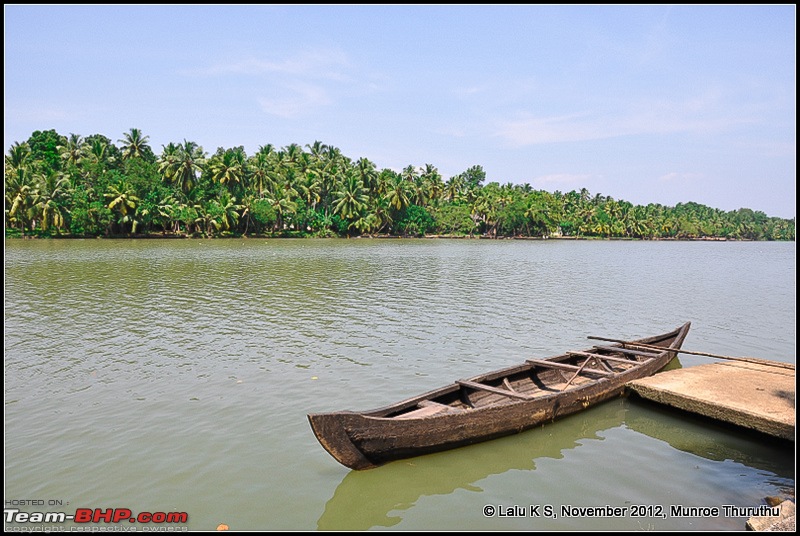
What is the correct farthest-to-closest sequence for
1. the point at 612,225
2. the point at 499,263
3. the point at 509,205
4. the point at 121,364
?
1. the point at 612,225
2. the point at 509,205
3. the point at 499,263
4. the point at 121,364

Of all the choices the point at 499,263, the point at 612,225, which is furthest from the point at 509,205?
the point at 499,263

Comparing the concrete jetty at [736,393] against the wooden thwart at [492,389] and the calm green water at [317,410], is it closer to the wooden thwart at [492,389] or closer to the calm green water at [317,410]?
the calm green water at [317,410]

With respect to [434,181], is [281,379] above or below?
below

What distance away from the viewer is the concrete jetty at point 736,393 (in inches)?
318

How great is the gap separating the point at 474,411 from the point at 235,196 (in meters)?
74.9

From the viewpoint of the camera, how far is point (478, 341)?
15062 mm

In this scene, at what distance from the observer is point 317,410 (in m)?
9.48

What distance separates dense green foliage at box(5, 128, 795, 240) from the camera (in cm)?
6475

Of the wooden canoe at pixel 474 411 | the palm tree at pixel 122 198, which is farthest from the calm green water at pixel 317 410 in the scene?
the palm tree at pixel 122 198

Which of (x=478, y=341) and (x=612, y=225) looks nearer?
(x=478, y=341)

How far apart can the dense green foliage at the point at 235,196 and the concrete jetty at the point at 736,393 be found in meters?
67.2

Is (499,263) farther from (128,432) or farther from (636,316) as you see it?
(128,432)

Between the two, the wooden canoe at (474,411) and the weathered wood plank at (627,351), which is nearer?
the wooden canoe at (474,411)

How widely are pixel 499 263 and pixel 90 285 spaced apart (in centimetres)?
2920
